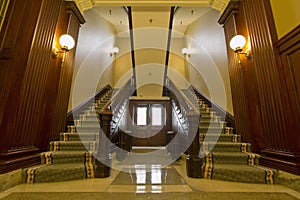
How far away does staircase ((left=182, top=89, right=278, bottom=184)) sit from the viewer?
221 cm

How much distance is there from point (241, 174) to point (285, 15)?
2089mm

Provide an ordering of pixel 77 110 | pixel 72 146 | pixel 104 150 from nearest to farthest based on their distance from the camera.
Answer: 1. pixel 104 150
2. pixel 72 146
3. pixel 77 110

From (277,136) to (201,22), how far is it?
487 centimetres

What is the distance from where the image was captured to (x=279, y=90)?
7.41 feet

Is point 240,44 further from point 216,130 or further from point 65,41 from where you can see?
point 65,41

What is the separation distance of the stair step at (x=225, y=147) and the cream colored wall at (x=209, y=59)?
1.00 metres

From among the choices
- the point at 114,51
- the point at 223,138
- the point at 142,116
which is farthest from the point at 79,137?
the point at 114,51

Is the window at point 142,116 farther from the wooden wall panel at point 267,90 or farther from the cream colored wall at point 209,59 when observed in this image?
the wooden wall panel at point 267,90

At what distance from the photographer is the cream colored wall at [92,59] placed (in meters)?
4.30

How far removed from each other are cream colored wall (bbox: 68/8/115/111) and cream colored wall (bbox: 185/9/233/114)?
11.0 feet

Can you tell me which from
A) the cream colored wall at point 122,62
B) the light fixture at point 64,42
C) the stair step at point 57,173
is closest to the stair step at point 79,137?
the stair step at point 57,173

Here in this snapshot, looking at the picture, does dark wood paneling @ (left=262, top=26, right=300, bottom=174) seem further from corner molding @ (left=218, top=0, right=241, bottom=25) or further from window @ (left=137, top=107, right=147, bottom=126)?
window @ (left=137, top=107, right=147, bottom=126)

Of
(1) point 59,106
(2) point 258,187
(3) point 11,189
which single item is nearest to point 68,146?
(1) point 59,106

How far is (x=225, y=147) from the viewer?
2932 millimetres
